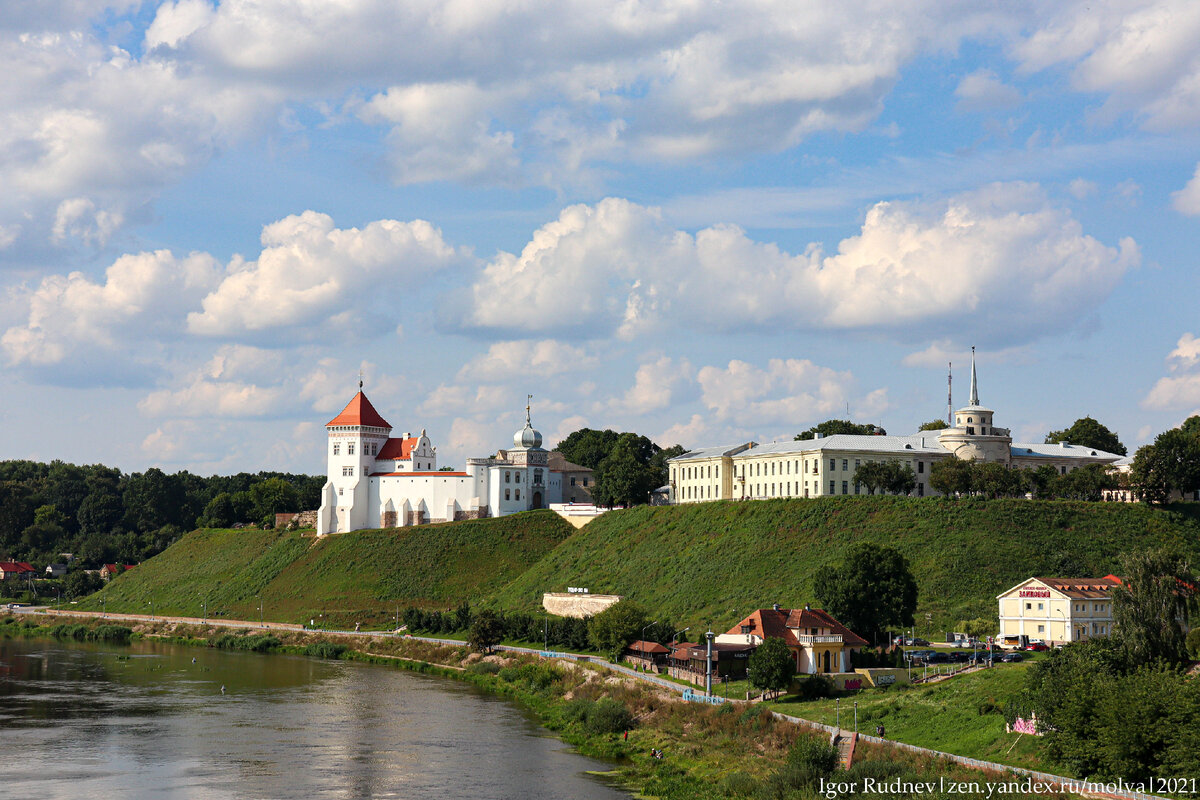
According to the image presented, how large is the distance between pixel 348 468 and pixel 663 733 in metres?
82.1

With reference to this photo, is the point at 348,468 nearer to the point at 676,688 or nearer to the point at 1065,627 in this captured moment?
the point at 676,688

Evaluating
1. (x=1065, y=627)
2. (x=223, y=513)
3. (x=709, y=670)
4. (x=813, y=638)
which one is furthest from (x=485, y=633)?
(x=223, y=513)

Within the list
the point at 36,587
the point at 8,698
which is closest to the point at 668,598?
the point at 8,698

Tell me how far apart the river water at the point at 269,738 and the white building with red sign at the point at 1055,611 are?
3049 cm

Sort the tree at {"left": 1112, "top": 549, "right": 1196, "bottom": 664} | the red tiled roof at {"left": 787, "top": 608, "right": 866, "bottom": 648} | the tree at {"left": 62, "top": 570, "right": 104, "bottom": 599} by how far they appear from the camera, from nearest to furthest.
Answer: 1. the tree at {"left": 1112, "top": 549, "right": 1196, "bottom": 664}
2. the red tiled roof at {"left": 787, "top": 608, "right": 866, "bottom": 648}
3. the tree at {"left": 62, "top": 570, "right": 104, "bottom": 599}

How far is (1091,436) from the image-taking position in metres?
139

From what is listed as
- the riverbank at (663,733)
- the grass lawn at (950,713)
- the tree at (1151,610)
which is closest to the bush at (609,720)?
Answer: the riverbank at (663,733)

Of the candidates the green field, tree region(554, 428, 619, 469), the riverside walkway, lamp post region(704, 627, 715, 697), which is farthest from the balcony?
tree region(554, 428, 619, 469)

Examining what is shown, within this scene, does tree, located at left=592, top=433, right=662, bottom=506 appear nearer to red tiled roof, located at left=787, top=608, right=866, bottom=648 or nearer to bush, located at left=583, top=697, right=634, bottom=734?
red tiled roof, located at left=787, top=608, right=866, bottom=648

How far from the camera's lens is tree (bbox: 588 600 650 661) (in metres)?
83.5

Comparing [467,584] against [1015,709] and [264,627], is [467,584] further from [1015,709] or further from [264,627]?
Answer: [1015,709]

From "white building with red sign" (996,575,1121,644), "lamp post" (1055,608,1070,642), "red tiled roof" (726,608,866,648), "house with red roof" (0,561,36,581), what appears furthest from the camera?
"house with red roof" (0,561,36,581)

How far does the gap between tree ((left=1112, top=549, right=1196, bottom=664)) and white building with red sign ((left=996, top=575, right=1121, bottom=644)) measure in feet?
51.2

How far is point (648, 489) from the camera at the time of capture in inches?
5349
